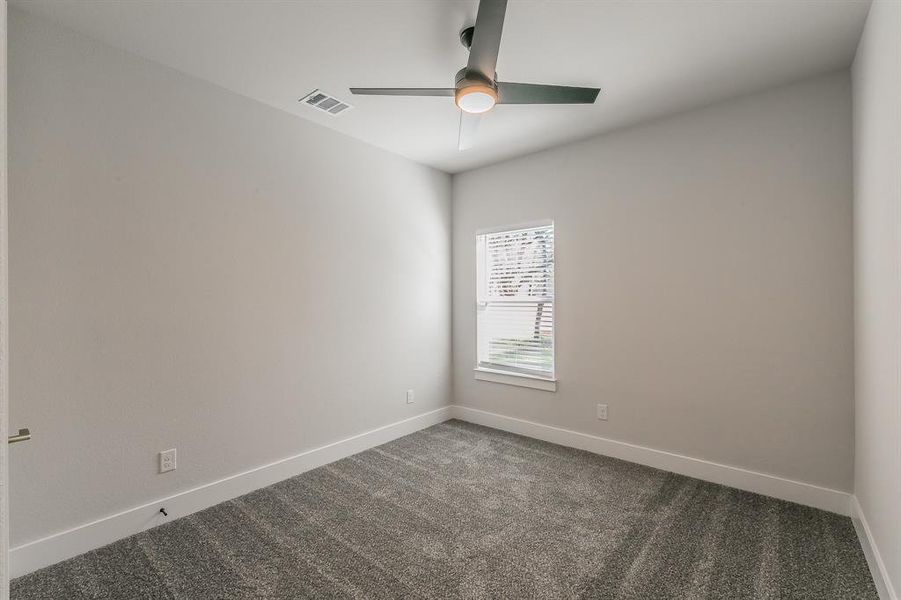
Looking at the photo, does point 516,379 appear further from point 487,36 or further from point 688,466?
point 487,36

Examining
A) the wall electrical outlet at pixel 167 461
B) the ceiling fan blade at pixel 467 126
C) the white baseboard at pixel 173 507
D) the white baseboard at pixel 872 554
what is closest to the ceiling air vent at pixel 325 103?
the ceiling fan blade at pixel 467 126

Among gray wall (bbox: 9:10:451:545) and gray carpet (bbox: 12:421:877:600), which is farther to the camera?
gray wall (bbox: 9:10:451:545)

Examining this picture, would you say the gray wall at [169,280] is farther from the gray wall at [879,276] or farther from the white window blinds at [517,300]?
the gray wall at [879,276]

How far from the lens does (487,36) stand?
1.79 m

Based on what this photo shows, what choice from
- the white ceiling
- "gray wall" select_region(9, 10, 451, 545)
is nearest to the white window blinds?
"gray wall" select_region(9, 10, 451, 545)

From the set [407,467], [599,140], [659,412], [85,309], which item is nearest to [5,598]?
[85,309]

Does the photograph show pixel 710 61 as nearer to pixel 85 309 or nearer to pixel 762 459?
pixel 762 459

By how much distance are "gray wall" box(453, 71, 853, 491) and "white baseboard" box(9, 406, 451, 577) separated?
1.64m

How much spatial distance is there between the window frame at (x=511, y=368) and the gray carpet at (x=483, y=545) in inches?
36.3

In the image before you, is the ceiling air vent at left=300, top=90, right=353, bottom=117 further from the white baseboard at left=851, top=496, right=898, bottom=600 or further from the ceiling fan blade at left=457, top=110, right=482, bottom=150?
the white baseboard at left=851, top=496, right=898, bottom=600

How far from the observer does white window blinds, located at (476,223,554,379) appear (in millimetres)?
3805

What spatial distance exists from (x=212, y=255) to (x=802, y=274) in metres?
3.61

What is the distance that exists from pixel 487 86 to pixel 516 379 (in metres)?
2.66

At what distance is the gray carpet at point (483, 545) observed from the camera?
1.86 metres
